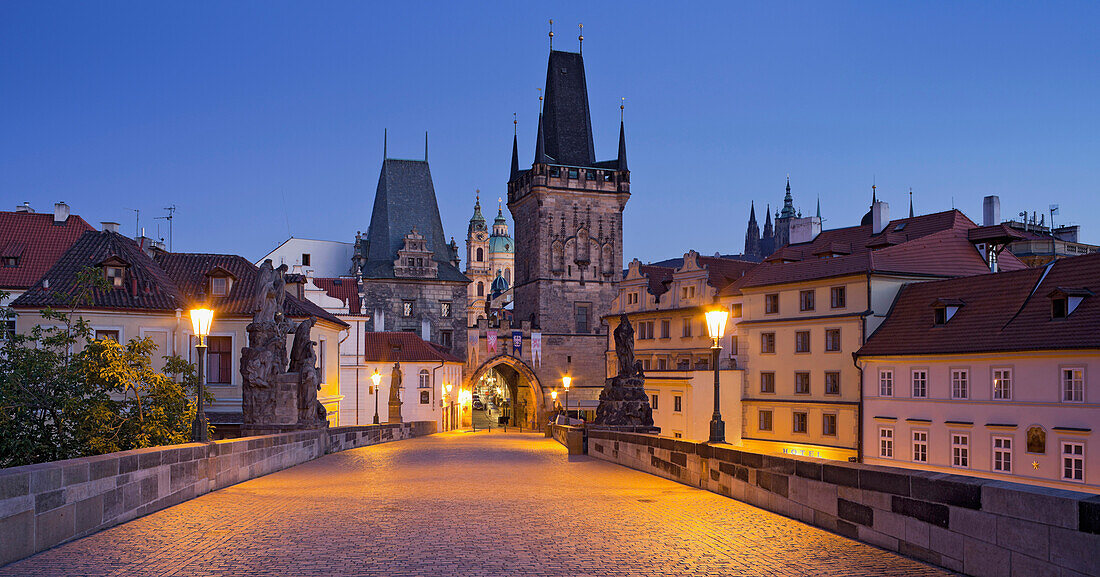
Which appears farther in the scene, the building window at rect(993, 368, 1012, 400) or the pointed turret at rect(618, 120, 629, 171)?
the pointed turret at rect(618, 120, 629, 171)

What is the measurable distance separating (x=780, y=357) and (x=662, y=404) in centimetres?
725

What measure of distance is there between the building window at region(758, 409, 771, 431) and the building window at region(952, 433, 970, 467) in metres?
14.2

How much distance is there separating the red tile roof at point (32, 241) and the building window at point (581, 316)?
135ft

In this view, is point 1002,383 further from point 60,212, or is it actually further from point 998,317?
point 60,212

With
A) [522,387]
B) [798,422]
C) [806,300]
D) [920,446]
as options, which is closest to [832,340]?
[806,300]

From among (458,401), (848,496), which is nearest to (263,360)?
(848,496)

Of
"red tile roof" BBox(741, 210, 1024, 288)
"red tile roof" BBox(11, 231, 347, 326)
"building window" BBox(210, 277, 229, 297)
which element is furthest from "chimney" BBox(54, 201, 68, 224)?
"red tile roof" BBox(741, 210, 1024, 288)

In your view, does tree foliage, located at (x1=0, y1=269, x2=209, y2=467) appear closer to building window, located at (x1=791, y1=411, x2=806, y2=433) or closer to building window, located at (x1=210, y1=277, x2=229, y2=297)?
building window, located at (x1=210, y1=277, x2=229, y2=297)

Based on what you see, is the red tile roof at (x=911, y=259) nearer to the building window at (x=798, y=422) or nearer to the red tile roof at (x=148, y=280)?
the building window at (x=798, y=422)

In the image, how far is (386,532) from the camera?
10625mm

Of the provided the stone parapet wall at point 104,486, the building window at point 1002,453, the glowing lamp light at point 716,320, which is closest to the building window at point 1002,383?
the building window at point 1002,453

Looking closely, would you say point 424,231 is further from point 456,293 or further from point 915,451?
point 915,451

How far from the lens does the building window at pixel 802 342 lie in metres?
48.5

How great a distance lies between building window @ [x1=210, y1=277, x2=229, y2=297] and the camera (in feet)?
131
